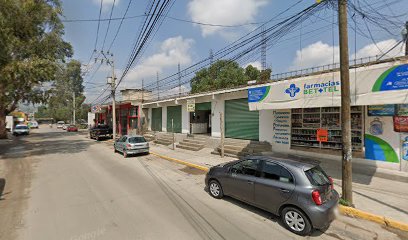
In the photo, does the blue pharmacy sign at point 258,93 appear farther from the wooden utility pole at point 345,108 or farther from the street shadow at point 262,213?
the street shadow at point 262,213

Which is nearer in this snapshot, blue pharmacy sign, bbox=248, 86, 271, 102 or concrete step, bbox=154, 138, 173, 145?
blue pharmacy sign, bbox=248, 86, 271, 102

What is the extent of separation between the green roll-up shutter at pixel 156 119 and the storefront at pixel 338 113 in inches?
559

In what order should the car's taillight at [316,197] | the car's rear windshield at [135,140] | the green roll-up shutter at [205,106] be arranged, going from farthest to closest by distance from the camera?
the green roll-up shutter at [205,106] < the car's rear windshield at [135,140] < the car's taillight at [316,197]

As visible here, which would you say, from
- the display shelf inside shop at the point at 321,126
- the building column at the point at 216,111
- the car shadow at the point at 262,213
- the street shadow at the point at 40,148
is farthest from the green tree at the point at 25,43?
the display shelf inside shop at the point at 321,126

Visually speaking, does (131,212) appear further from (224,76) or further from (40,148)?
(224,76)

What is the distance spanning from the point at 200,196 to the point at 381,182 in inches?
259

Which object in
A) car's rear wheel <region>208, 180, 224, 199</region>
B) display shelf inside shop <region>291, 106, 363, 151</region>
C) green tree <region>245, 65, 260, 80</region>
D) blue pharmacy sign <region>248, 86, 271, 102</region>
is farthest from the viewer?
green tree <region>245, 65, 260, 80</region>

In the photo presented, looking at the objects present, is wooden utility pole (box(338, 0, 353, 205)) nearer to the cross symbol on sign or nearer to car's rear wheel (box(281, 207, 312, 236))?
car's rear wheel (box(281, 207, 312, 236))

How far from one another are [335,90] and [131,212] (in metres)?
8.13

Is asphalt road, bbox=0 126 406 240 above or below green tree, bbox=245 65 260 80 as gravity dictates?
below

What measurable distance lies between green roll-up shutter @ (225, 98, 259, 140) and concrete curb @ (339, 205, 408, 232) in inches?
296

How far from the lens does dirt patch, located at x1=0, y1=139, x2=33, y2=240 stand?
5168 mm

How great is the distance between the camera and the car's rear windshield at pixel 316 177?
5.03m

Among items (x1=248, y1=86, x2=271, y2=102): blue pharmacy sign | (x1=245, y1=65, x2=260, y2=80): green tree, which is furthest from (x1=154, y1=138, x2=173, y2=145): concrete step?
(x1=245, y1=65, x2=260, y2=80): green tree
